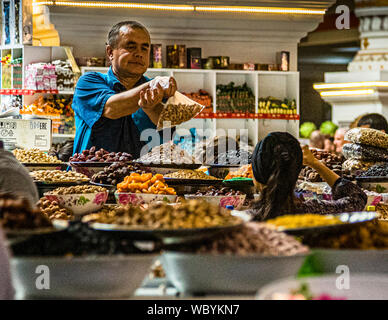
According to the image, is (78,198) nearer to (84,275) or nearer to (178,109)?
(178,109)

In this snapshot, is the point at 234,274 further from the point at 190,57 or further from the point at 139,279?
the point at 190,57

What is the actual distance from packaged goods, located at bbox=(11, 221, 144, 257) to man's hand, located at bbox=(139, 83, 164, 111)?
1953mm

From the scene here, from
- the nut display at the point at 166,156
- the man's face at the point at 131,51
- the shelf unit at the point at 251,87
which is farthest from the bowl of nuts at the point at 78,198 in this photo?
the shelf unit at the point at 251,87

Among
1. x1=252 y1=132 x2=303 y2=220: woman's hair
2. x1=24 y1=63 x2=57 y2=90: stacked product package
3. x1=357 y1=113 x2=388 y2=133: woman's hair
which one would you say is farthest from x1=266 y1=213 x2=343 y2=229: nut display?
x1=24 y1=63 x2=57 y2=90: stacked product package

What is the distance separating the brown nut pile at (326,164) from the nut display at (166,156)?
0.75m

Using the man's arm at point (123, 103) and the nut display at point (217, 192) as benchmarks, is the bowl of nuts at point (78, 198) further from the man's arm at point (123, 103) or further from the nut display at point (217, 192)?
the man's arm at point (123, 103)

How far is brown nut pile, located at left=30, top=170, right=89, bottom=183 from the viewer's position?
115 inches

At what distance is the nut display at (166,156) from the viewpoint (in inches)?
131

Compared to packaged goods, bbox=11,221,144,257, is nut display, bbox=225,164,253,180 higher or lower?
lower

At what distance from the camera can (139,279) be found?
1.33 metres

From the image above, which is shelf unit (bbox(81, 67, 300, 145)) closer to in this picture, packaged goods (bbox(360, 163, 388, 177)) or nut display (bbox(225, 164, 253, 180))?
nut display (bbox(225, 164, 253, 180))
